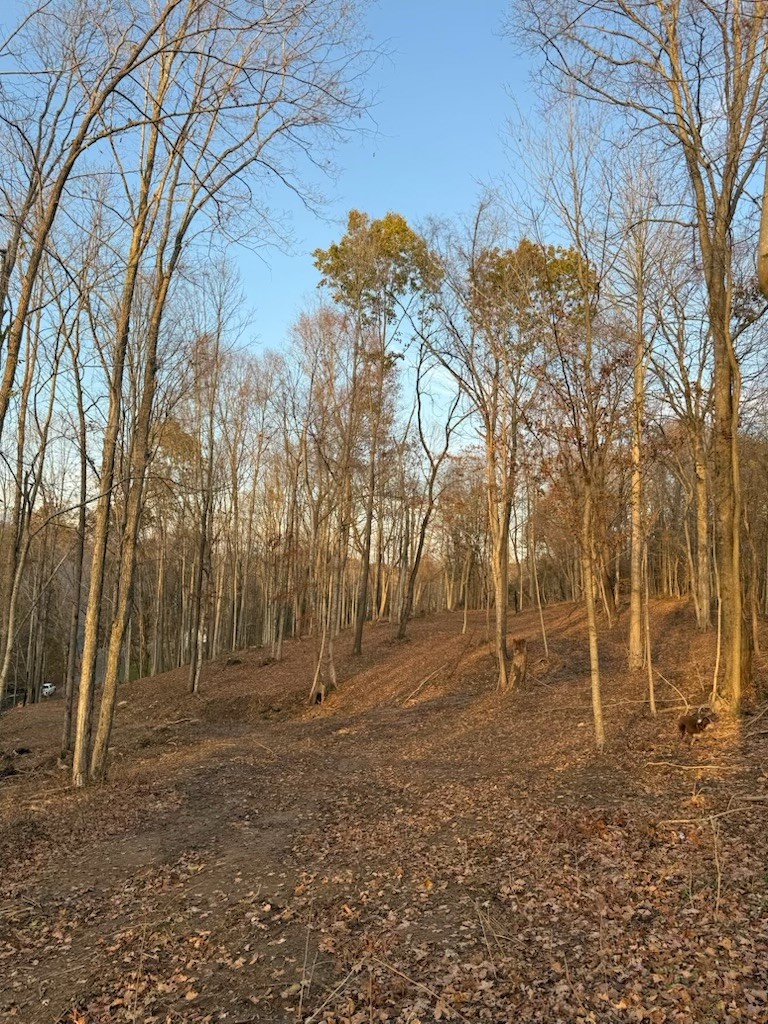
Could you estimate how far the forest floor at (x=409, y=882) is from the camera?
12.5 feet

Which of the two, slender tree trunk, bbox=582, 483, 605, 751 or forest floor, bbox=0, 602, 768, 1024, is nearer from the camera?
forest floor, bbox=0, 602, 768, 1024

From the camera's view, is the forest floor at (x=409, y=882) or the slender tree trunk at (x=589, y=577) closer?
the forest floor at (x=409, y=882)

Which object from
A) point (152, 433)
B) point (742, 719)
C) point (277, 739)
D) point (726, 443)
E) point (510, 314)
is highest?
point (510, 314)

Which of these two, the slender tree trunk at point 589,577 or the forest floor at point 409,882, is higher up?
the slender tree trunk at point 589,577

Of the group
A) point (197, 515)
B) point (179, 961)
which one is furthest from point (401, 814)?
point (197, 515)

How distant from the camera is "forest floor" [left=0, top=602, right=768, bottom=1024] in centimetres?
380

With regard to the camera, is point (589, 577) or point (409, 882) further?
point (589, 577)

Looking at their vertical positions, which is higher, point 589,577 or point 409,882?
point 589,577

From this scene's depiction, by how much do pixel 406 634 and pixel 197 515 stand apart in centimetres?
873

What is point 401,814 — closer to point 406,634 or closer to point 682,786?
point 682,786

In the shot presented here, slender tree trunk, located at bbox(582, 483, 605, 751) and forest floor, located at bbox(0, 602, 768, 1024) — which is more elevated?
slender tree trunk, located at bbox(582, 483, 605, 751)

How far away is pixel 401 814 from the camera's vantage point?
25.1 ft

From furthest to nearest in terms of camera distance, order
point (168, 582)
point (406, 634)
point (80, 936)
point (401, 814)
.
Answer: point (168, 582), point (406, 634), point (401, 814), point (80, 936)

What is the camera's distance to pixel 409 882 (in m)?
5.52
